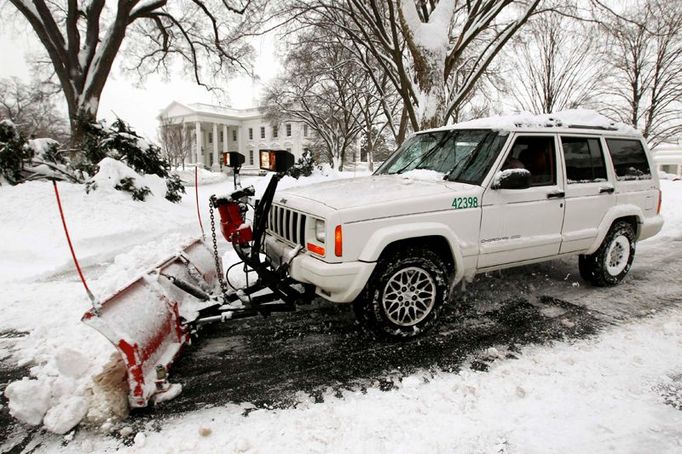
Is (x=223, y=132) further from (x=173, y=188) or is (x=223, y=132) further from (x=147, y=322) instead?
(x=147, y=322)

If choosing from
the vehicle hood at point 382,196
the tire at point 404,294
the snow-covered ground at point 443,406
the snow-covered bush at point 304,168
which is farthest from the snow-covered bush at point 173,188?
the snow-covered bush at point 304,168

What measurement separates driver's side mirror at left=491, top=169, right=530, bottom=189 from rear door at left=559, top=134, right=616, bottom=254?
997mm

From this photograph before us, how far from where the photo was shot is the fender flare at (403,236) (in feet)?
11.1

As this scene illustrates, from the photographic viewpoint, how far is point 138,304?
313 centimetres

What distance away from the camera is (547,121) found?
4.56 metres

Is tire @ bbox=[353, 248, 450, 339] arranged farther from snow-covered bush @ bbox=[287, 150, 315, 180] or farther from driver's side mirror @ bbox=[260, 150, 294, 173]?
snow-covered bush @ bbox=[287, 150, 315, 180]

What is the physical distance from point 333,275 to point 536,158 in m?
2.66

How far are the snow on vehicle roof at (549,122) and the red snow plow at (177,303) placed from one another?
2.30 metres

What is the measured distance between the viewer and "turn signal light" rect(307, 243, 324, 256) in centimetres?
343

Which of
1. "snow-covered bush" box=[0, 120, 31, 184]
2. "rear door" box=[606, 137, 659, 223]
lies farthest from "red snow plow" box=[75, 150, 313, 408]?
"snow-covered bush" box=[0, 120, 31, 184]

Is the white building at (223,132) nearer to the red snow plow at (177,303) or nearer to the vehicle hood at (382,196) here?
the vehicle hood at (382,196)

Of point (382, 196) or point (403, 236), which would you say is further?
point (382, 196)

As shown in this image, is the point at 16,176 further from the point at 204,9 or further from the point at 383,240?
the point at 204,9

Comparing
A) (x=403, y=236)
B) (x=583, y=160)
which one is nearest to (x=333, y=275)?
(x=403, y=236)
